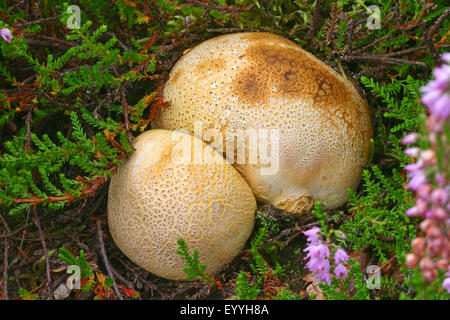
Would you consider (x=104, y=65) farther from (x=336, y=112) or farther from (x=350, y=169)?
(x=350, y=169)

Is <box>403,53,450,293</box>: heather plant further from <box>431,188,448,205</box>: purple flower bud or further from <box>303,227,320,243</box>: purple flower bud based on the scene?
<box>303,227,320,243</box>: purple flower bud

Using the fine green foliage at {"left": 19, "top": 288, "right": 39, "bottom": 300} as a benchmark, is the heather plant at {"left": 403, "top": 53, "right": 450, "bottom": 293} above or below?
above

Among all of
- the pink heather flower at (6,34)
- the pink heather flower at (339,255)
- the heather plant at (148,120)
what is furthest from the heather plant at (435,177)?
the pink heather flower at (6,34)

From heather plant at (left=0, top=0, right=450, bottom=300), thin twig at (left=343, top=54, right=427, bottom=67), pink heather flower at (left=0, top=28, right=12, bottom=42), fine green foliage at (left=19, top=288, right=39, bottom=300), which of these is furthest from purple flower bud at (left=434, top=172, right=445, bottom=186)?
pink heather flower at (left=0, top=28, right=12, bottom=42)

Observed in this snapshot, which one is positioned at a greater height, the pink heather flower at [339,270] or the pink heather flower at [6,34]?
the pink heather flower at [6,34]

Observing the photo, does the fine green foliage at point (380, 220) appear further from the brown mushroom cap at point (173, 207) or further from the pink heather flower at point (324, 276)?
the brown mushroom cap at point (173, 207)

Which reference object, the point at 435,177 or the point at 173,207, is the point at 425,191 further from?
the point at 173,207

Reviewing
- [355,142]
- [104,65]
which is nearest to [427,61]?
[355,142]
